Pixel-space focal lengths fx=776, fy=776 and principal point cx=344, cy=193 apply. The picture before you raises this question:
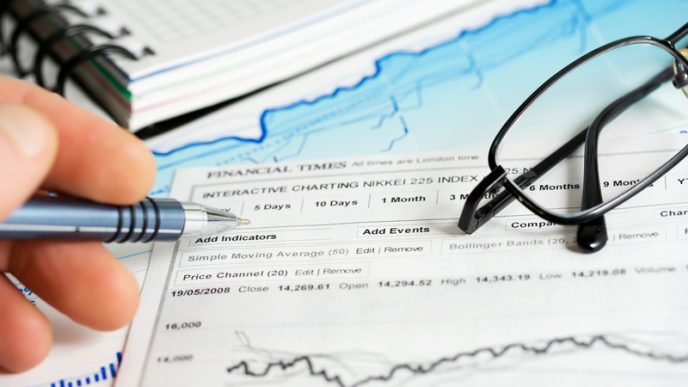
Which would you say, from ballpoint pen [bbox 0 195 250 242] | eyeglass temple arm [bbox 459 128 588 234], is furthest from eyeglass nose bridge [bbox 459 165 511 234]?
ballpoint pen [bbox 0 195 250 242]

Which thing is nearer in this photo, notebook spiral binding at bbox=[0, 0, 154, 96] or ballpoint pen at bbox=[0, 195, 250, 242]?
ballpoint pen at bbox=[0, 195, 250, 242]

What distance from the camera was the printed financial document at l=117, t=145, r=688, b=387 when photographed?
42 cm

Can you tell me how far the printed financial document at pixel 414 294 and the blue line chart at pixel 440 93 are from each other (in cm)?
5

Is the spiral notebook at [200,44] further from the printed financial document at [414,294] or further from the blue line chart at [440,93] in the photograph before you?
the printed financial document at [414,294]

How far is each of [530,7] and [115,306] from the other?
1.46ft

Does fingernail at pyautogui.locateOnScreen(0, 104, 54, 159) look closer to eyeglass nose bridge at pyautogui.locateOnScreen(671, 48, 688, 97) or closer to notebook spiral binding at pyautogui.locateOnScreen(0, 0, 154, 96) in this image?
notebook spiral binding at pyautogui.locateOnScreen(0, 0, 154, 96)

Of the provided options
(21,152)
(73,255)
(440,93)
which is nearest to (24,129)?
(21,152)

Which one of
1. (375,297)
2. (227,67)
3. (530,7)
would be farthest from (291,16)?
(375,297)

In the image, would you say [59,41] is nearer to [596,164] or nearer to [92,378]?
[92,378]

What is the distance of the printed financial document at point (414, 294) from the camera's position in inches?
16.6

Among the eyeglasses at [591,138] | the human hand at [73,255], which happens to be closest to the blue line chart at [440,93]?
the eyeglasses at [591,138]

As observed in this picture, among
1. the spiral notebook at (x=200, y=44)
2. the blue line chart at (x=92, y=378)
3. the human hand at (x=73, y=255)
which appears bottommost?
the blue line chart at (x=92, y=378)

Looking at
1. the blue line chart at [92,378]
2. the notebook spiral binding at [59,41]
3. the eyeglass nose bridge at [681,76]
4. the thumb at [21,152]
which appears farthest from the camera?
the notebook spiral binding at [59,41]

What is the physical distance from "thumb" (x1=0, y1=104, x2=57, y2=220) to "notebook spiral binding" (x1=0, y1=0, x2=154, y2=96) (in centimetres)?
30
